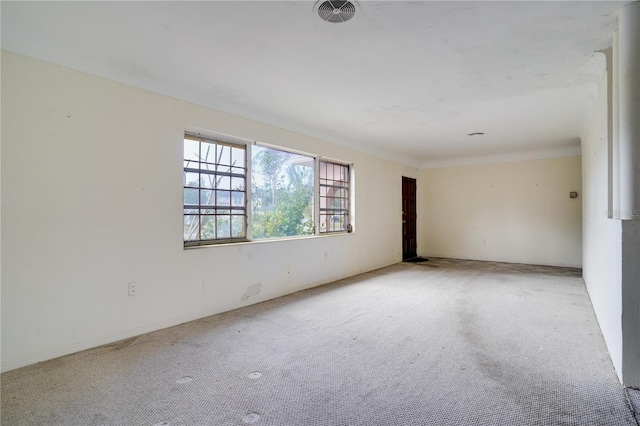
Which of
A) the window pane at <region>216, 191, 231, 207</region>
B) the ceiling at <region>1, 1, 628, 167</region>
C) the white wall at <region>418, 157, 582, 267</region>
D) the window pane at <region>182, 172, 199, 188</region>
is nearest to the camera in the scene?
the ceiling at <region>1, 1, 628, 167</region>

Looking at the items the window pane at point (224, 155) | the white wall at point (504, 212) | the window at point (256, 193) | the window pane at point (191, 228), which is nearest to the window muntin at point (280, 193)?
the window at point (256, 193)

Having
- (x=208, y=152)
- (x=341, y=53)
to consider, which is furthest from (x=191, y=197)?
(x=341, y=53)

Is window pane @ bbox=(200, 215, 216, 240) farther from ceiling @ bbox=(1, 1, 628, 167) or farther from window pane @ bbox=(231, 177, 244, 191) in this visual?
ceiling @ bbox=(1, 1, 628, 167)

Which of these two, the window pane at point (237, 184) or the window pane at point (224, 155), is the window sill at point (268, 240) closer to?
the window pane at point (237, 184)

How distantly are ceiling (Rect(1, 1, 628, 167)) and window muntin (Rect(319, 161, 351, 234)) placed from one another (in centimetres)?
133

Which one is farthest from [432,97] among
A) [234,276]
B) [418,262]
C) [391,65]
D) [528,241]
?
[528,241]

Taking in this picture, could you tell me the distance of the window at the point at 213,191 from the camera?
141 inches

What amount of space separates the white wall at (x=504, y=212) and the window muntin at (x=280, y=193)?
411 cm

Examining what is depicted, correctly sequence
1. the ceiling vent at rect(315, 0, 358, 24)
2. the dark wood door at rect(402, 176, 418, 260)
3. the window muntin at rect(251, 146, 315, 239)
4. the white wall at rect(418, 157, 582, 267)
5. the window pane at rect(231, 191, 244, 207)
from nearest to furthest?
1. the ceiling vent at rect(315, 0, 358, 24)
2. the window pane at rect(231, 191, 244, 207)
3. the window muntin at rect(251, 146, 315, 239)
4. the white wall at rect(418, 157, 582, 267)
5. the dark wood door at rect(402, 176, 418, 260)

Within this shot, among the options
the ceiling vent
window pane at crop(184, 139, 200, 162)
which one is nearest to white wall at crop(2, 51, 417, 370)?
window pane at crop(184, 139, 200, 162)

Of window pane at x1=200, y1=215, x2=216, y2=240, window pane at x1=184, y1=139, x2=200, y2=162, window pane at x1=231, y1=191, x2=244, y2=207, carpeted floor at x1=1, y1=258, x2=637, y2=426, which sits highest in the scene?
window pane at x1=184, y1=139, x2=200, y2=162

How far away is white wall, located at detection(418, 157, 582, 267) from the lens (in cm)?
665

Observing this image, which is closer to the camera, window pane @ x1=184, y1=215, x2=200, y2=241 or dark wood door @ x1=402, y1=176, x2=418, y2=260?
window pane @ x1=184, y1=215, x2=200, y2=241

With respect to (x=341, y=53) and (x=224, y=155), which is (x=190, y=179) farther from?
(x=341, y=53)
